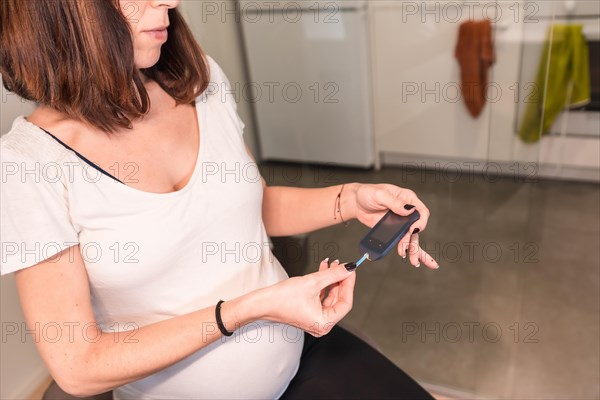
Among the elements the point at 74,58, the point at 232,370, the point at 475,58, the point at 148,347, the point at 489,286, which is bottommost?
the point at 489,286

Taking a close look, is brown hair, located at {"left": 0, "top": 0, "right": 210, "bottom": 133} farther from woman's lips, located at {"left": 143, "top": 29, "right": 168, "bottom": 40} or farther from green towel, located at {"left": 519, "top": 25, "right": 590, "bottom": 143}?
green towel, located at {"left": 519, "top": 25, "right": 590, "bottom": 143}

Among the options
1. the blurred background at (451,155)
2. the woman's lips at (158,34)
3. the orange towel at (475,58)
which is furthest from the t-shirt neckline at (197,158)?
the orange towel at (475,58)

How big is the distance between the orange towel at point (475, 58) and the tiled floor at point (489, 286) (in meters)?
0.20

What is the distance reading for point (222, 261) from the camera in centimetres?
89

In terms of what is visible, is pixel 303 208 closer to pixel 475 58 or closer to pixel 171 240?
pixel 171 240

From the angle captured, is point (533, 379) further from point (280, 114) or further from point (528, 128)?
point (280, 114)

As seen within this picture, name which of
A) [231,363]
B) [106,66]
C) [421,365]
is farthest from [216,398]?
Answer: [421,365]

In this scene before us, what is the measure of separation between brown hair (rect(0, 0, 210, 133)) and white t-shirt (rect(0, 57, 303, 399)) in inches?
2.4

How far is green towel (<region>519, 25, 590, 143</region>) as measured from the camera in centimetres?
117

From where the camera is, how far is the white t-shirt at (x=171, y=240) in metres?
0.72

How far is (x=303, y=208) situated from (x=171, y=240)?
0.30 m

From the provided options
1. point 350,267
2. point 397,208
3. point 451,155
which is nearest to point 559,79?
point 451,155

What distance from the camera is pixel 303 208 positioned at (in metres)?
1.05

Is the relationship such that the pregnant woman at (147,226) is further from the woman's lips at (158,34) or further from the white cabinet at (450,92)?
the white cabinet at (450,92)
